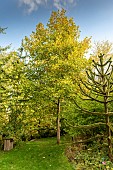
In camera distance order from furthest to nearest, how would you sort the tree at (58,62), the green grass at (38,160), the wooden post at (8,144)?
the wooden post at (8,144), the tree at (58,62), the green grass at (38,160)

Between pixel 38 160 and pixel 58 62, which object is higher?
pixel 58 62

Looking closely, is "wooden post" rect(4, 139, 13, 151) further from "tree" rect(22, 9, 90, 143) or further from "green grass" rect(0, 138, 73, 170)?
"tree" rect(22, 9, 90, 143)

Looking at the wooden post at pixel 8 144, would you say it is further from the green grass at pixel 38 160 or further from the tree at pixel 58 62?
the tree at pixel 58 62

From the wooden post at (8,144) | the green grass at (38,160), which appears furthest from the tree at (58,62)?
the wooden post at (8,144)

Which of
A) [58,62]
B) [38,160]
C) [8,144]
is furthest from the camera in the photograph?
[8,144]

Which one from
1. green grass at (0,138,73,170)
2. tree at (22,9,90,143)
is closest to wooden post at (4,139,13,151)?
green grass at (0,138,73,170)

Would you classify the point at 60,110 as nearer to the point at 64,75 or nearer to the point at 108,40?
the point at 64,75

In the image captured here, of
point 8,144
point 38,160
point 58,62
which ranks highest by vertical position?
point 58,62

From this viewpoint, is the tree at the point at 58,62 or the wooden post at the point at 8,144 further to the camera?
the wooden post at the point at 8,144

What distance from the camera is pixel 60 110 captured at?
18.5 metres

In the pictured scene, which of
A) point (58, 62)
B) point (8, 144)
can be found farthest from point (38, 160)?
point (58, 62)

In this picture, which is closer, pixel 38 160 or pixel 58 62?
pixel 38 160

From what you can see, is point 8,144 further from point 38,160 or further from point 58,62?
point 58,62

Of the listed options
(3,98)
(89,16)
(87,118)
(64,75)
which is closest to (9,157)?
(3,98)
